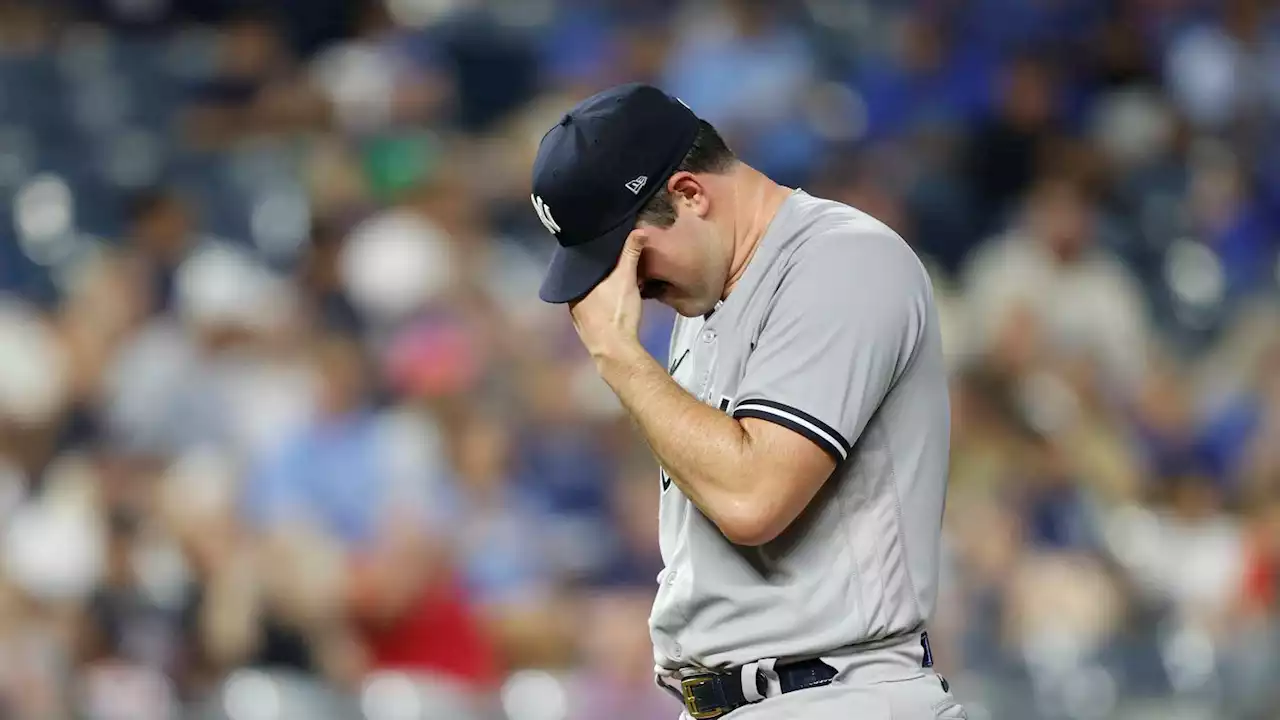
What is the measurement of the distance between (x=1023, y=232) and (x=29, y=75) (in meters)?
4.48

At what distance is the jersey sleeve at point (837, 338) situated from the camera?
7.56 ft

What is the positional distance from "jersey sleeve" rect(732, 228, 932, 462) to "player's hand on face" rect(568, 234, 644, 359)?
19 centimetres

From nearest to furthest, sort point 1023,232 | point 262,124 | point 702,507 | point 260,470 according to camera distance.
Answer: point 702,507 → point 260,470 → point 1023,232 → point 262,124

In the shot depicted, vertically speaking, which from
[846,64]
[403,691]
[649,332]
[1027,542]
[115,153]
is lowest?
[403,691]

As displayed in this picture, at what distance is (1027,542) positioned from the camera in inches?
220

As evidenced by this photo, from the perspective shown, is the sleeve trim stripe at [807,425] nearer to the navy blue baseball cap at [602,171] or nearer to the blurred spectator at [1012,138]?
Answer: the navy blue baseball cap at [602,171]

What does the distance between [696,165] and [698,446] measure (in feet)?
1.57

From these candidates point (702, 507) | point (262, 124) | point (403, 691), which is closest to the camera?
point (702, 507)

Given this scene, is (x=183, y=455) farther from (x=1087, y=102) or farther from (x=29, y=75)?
(x=1087, y=102)

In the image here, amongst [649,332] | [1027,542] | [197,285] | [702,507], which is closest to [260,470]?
[197,285]

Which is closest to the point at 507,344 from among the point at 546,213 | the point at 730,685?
the point at 546,213

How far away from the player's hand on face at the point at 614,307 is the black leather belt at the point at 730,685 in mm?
515

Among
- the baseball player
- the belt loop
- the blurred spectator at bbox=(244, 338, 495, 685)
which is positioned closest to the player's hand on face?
the baseball player

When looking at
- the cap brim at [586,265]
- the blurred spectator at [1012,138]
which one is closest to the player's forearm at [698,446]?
the cap brim at [586,265]
